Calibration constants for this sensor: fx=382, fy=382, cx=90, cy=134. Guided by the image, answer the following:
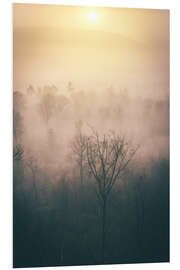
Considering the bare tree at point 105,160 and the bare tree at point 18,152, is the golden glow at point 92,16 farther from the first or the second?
the bare tree at point 18,152

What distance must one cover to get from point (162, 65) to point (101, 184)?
4.18ft

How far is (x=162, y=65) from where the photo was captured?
3662 mm

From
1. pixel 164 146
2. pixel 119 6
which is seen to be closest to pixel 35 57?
pixel 119 6

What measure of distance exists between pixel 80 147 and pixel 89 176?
0.94ft

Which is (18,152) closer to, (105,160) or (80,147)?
(80,147)

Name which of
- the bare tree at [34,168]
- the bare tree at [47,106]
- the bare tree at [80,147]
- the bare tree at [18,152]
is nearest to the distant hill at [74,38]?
the bare tree at [47,106]

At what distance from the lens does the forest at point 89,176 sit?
11.5 feet

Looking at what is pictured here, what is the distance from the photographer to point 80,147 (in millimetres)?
3559

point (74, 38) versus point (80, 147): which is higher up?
point (74, 38)

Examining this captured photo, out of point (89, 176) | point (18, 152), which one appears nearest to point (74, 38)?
point (18, 152)

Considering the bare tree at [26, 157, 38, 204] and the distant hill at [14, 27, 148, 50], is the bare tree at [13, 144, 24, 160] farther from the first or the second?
the distant hill at [14, 27, 148, 50]

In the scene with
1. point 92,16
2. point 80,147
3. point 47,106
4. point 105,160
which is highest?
point 92,16

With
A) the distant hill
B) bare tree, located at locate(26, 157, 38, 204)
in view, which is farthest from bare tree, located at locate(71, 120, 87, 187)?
the distant hill

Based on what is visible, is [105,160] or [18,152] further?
[105,160]
